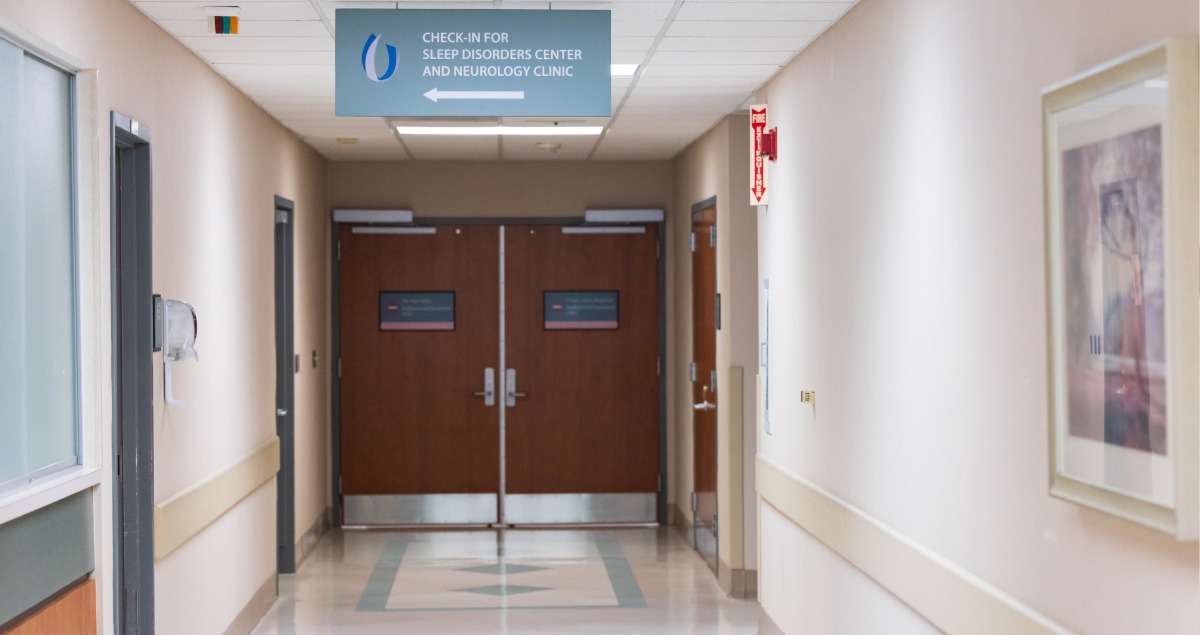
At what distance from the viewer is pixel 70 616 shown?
12.7 ft

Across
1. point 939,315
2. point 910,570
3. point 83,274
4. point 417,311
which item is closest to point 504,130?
point 417,311

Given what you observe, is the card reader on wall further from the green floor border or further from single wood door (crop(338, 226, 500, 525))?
single wood door (crop(338, 226, 500, 525))

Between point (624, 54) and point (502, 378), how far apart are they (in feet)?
15.8

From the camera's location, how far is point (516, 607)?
7.14 metres

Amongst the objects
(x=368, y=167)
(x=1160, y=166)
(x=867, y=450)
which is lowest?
(x=867, y=450)

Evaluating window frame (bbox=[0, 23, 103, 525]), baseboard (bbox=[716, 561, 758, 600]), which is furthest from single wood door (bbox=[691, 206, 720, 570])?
window frame (bbox=[0, 23, 103, 525])

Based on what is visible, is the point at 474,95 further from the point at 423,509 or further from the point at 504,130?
the point at 423,509

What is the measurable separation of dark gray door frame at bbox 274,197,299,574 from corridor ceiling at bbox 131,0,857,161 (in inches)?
28.7

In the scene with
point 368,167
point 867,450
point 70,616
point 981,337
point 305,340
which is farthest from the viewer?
point 368,167

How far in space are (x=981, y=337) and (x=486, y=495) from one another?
6.96 metres

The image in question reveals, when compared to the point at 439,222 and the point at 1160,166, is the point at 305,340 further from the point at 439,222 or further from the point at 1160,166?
the point at 1160,166

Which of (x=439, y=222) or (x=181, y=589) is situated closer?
(x=181, y=589)

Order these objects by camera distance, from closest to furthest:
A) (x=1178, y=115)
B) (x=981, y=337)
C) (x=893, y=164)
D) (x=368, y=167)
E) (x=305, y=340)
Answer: (x=1178, y=115), (x=981, y=337), (x=893, y=164), (x=305, y=340), (x=368, y=167)

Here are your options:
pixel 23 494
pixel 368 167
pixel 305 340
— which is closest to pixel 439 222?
pixel 368 167
